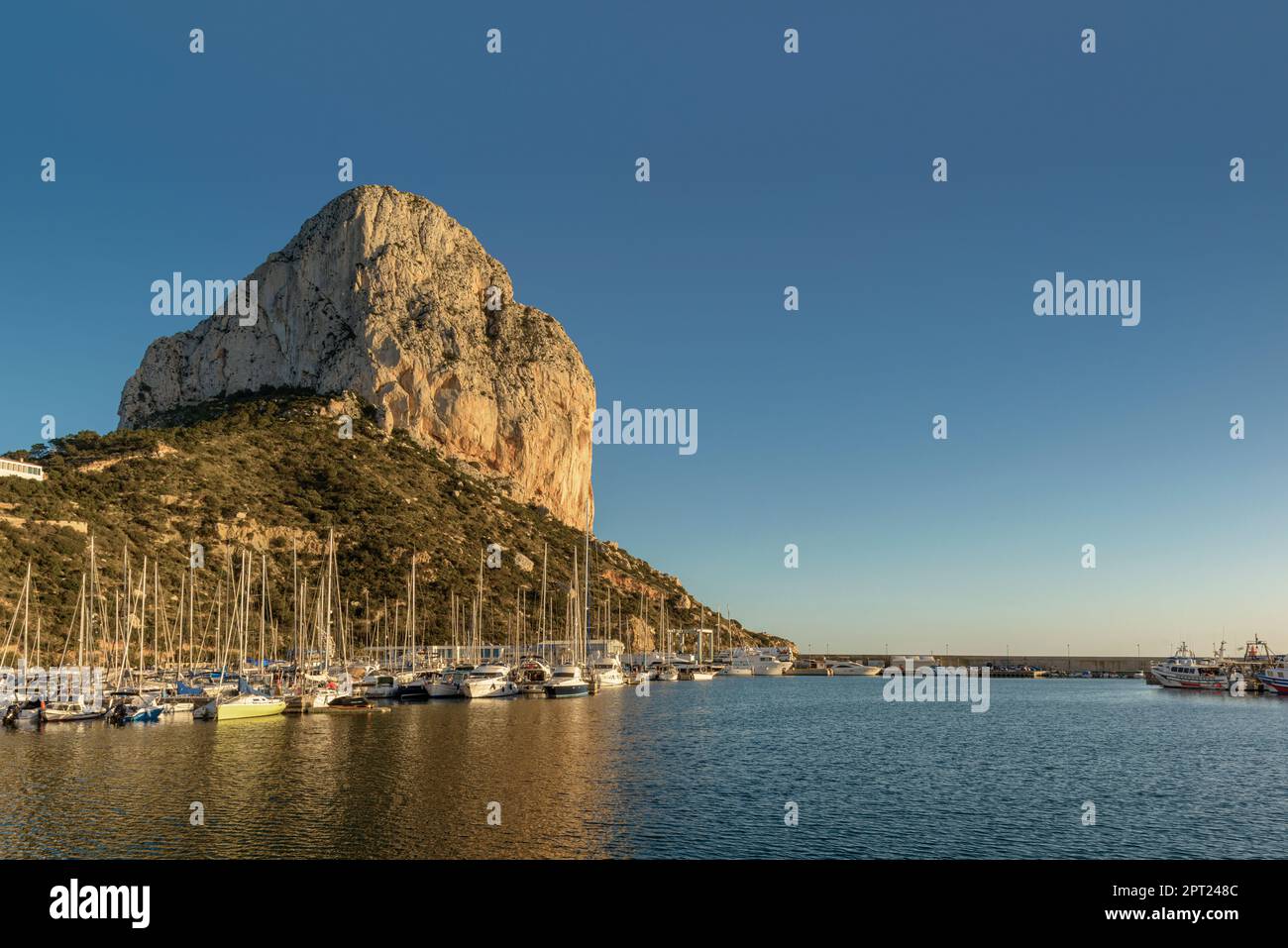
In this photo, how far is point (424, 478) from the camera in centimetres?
13975

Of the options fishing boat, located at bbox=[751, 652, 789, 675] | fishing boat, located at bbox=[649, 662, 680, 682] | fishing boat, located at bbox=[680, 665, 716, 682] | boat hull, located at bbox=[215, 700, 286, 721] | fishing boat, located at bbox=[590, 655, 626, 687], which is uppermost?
boat hull, located at bbox=[215, 700, 286, 721]

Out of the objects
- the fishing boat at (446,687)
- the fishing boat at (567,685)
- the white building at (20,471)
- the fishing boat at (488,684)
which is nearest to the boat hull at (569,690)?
the fishing boat at (567,685)

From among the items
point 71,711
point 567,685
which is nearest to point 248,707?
point 71,711

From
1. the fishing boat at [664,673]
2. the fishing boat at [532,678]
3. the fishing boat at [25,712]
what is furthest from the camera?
the fishing boat at [664,673]

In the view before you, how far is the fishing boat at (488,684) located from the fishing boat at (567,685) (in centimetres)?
358

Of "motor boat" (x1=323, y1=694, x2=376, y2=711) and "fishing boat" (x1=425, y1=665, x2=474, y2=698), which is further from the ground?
"motor boat" (x1=323, y1=694, x2=376, y2=711)

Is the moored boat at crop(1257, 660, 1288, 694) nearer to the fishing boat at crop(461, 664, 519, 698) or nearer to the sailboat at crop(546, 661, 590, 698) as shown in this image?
the sailboat at crop(546, 661, 590, 698)

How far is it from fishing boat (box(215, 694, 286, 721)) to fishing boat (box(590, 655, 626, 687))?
40943 mm

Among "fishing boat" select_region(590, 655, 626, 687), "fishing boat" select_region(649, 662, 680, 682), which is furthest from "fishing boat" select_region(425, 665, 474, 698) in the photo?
"fishing boat" select_region(649, 662, 680, 682)

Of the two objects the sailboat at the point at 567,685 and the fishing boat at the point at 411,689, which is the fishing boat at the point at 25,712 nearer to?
the fishing boat at the point at 411,689

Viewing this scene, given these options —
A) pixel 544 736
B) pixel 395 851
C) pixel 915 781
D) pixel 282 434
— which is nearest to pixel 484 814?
pixel 395 851

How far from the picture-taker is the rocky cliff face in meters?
150

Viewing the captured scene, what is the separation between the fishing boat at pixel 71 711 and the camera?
2149 inches

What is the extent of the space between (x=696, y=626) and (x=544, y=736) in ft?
473
